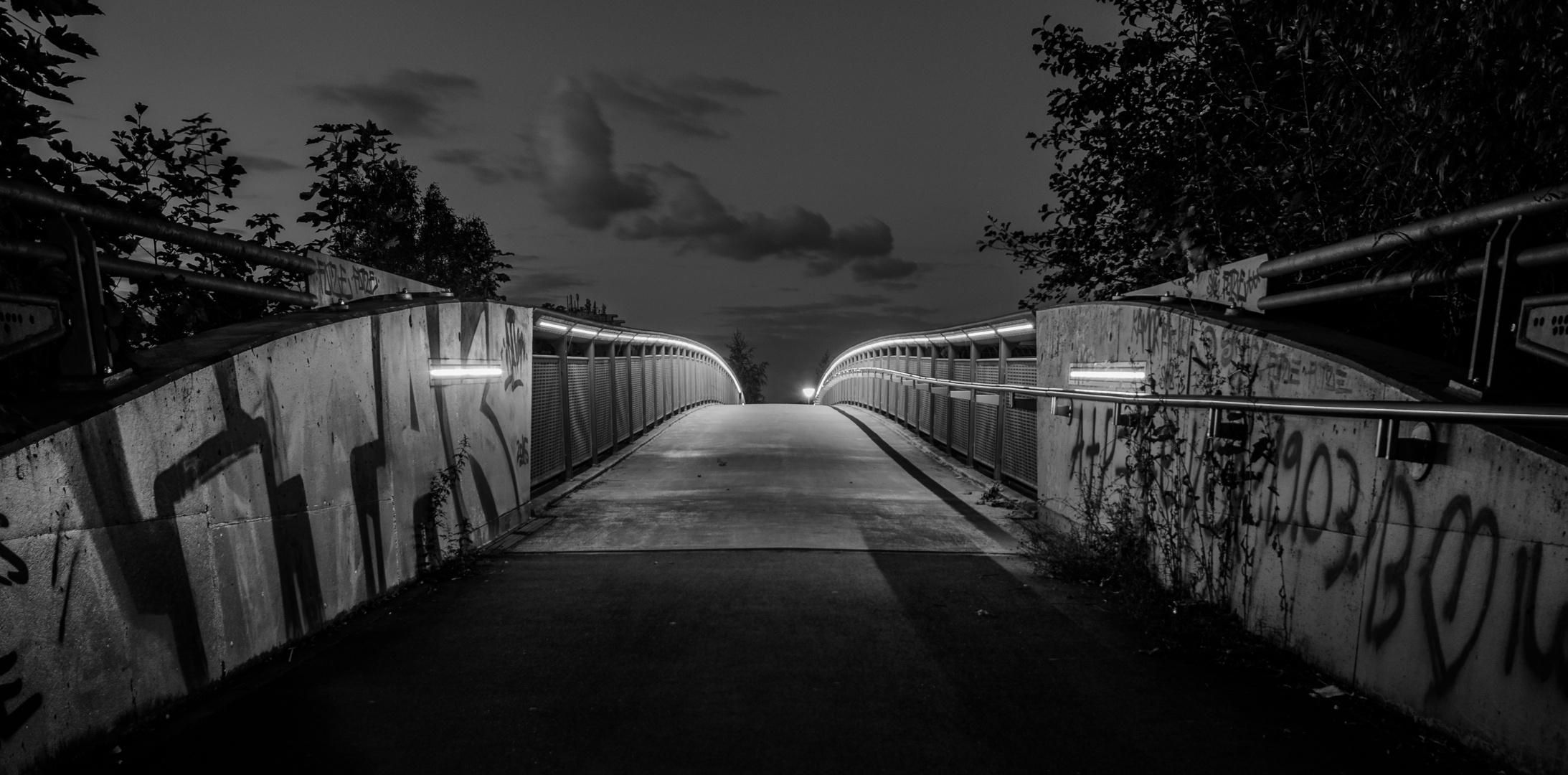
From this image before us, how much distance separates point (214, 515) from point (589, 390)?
7451mm

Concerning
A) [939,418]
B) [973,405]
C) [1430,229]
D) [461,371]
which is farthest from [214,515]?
[939,418]

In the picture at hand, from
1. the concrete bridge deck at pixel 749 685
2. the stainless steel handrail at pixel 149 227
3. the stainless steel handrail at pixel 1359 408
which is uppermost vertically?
the stainless steel handrail at pixel 149 227

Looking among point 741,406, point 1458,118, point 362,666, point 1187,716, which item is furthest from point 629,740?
point 741,406

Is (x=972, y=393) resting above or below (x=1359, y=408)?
below

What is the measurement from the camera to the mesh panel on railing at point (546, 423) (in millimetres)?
8703

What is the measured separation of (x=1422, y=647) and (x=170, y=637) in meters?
4.84

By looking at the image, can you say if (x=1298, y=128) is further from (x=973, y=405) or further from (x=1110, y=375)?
(x=973, y=405)

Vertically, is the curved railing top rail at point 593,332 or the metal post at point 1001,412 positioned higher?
the curved railing top rail at point 593,332

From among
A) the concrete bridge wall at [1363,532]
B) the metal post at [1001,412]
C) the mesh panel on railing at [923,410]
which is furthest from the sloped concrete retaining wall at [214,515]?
the mesh panel on railing at [923,410]

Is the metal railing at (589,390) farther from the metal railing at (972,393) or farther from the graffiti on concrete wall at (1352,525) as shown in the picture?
→ the graffiti on concrete wall at (1352,525)

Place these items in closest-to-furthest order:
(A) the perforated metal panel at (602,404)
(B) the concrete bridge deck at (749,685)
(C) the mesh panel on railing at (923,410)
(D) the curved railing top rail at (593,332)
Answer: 1. (B) the concrete bridge deck at (749,685)
2. (D) the curved railing top rail at (593,332)
3. (A) the perforated metal panel at (602,404)
4. (C) the mesh panel on railing at (923,410)

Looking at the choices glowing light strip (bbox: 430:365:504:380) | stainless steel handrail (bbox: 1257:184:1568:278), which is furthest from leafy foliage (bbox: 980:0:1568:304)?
glowing light strip (bbox: 430:365:504:380)

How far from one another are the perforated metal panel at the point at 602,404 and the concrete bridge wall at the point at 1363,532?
7.44 metres

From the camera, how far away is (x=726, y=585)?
536 cm
